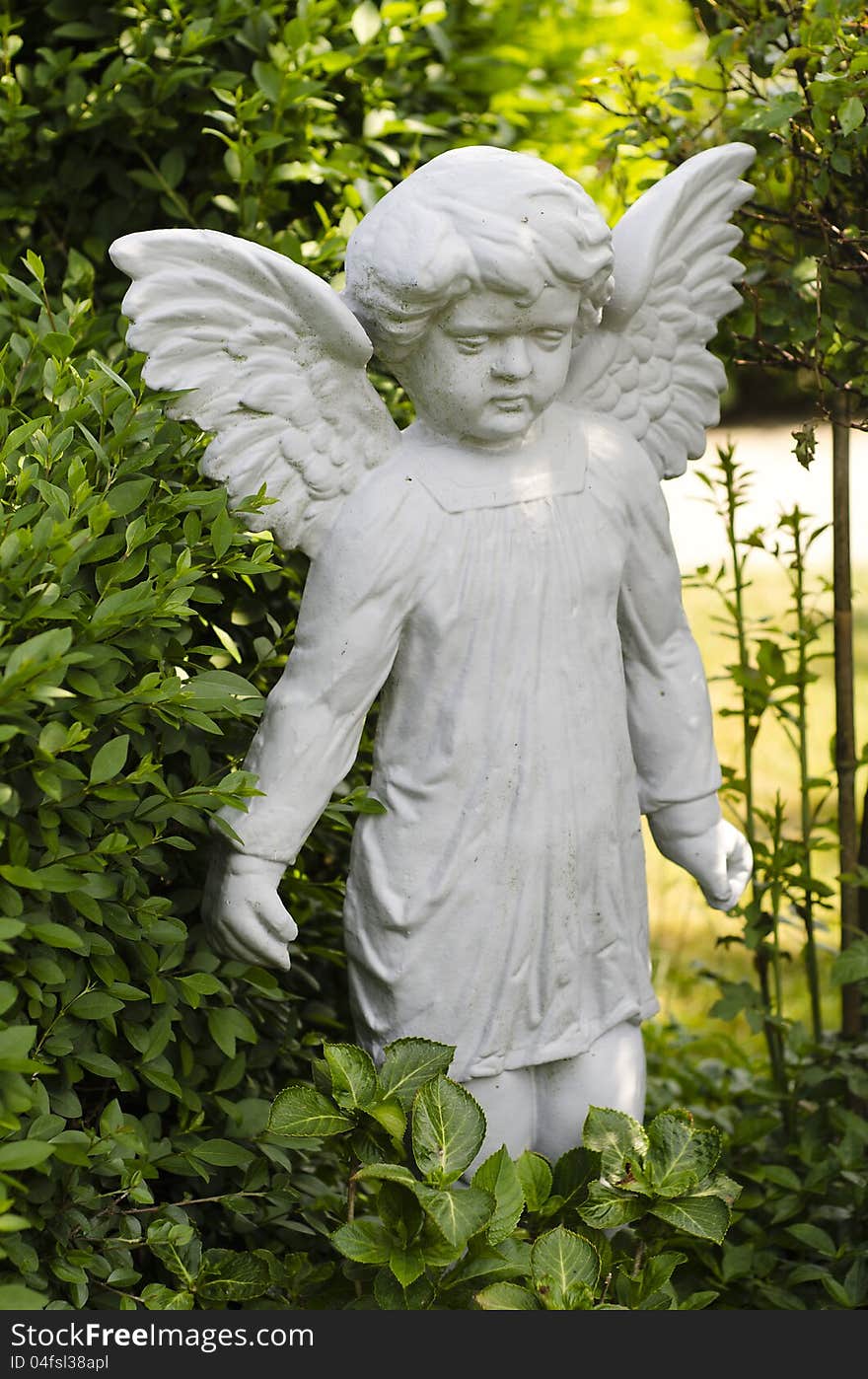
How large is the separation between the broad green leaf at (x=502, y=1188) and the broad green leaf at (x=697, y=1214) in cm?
20

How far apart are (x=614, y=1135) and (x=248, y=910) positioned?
60cm

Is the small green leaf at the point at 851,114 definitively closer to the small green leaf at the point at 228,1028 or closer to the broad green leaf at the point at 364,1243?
the small green leaf at the point at 228,1028

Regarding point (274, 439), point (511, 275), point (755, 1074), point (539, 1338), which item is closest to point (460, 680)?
point (274, 439)

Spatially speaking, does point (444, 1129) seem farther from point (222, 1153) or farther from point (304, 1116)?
point (222, 1153)

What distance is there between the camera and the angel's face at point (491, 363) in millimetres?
2033

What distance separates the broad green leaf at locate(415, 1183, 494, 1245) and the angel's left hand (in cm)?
72

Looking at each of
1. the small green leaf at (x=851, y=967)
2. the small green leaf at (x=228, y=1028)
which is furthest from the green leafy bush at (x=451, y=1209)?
the small green leaf at (x=851, y=967)

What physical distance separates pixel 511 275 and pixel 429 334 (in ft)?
0.49

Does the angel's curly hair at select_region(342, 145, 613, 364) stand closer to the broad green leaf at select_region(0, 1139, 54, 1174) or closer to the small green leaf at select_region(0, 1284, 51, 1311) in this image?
the broad green leaf at select_region(0, 1139, 54, 1174)

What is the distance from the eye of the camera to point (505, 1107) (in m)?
2.27

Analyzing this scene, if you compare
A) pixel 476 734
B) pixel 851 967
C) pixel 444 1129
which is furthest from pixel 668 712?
pixel 444 1129

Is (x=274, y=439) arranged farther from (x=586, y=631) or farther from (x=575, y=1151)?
(x=575, y=1151)

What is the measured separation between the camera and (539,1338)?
197 cm

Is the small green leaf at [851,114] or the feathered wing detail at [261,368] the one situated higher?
the small green leaf at [851,114]
